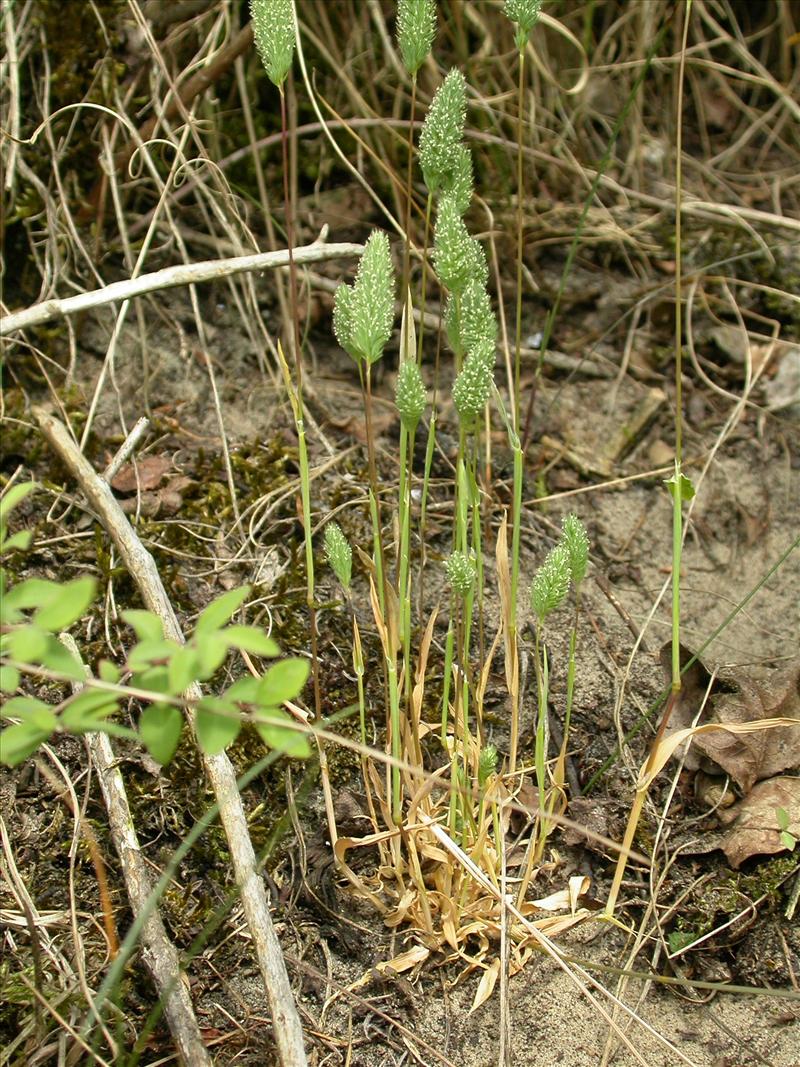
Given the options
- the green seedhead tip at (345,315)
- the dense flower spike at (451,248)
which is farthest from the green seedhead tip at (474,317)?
the green seedhead tip at (345,315)

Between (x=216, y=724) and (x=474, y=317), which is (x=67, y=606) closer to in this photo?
(x=216, y=724)

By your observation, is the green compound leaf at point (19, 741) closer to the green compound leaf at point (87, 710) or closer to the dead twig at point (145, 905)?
the green compound leaf at point (87, 710)

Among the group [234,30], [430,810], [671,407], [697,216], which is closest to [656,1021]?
[430,810]

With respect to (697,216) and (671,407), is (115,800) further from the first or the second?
(697,216)

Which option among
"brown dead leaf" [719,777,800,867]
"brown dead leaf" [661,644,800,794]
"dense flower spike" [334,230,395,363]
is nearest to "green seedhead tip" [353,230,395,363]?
"dense flower spike" [334,230,395,363]

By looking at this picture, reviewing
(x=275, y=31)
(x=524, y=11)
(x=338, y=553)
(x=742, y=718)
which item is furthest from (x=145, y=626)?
(x=742, y=718)

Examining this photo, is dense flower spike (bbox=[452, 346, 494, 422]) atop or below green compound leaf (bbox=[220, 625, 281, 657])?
atop

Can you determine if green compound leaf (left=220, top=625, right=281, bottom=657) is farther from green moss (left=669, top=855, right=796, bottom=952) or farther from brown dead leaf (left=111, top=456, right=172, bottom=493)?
brown dead leaf (left=111, top=456, right=172, bottom=493)
